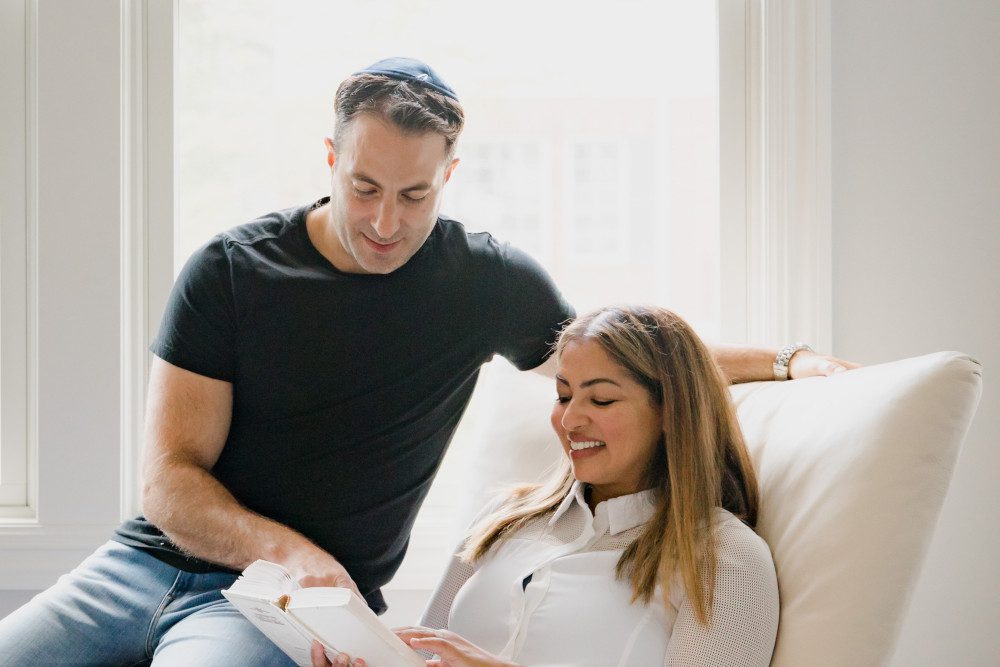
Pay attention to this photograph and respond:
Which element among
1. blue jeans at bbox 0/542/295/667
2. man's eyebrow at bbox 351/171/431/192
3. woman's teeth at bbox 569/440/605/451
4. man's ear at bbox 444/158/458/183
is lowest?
blue jeans at bbox 0/542/295/667

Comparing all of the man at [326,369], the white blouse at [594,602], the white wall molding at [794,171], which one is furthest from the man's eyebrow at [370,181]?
the white wall molding at [794,171]

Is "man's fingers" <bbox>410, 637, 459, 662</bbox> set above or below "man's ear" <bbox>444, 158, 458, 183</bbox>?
below

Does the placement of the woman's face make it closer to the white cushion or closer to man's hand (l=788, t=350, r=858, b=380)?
the white cushion

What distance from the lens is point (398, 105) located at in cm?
151

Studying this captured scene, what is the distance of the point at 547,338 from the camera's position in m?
1.69

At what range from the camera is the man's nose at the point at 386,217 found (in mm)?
1521

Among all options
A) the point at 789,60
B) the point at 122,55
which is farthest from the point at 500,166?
the point at 122,55

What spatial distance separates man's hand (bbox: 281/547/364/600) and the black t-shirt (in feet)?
0.73

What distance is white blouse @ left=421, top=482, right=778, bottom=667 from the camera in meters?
1.17

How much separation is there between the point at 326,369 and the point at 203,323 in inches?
8.8

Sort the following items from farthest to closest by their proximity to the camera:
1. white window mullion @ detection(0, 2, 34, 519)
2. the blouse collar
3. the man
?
white window mullion @ detection(0, 2, 34, 519) < the man < the blouse collar

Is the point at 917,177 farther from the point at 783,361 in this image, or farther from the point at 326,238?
the point at 326,238

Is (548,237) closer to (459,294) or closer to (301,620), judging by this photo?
(459,294)

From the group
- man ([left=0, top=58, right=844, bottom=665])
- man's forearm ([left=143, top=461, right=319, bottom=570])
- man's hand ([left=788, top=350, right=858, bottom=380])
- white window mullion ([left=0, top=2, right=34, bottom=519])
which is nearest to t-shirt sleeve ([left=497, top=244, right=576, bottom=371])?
man ([left=0, top=58, right=844, bottom=665])
